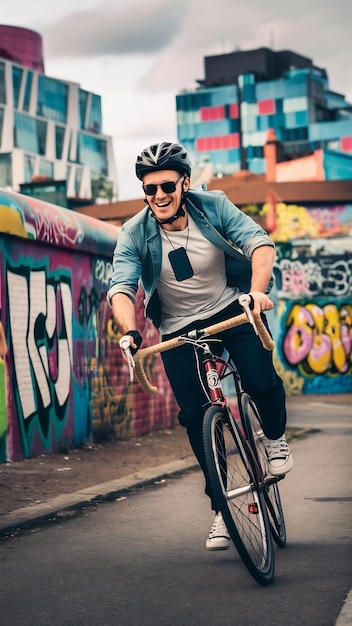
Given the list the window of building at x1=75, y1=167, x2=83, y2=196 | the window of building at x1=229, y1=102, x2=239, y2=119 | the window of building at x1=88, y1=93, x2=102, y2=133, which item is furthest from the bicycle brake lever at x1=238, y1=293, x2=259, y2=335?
the window of building at x1=88, y1=93, x2=102, y2=133

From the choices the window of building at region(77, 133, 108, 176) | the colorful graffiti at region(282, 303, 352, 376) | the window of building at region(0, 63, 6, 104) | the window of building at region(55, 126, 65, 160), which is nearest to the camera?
the colorful graffiti at region(282, 303, 352, 376)

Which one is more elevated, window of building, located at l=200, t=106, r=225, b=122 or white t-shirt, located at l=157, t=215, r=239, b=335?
window of building, located at l=200, t=106, r=225, b=122

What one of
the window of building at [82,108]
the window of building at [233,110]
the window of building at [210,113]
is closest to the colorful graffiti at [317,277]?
the window of building at [210,113]

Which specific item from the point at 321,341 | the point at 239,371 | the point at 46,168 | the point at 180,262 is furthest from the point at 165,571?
the point at 46,168

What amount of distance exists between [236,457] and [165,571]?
2.04ft

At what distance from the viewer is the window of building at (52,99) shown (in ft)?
406

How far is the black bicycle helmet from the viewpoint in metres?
5.34

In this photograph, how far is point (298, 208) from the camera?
3044 cm

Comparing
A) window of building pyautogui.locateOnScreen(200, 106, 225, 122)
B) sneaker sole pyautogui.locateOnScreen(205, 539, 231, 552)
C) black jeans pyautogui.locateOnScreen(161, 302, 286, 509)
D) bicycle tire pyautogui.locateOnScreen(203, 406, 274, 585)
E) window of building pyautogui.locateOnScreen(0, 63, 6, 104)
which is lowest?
sneaker sole pyautogui.locateOnScreen(205, 539, 231, 552)

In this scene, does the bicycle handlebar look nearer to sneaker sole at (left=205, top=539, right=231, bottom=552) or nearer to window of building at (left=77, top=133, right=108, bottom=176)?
sneaker sole at (left=205, top=539, right=231, bottom=552)

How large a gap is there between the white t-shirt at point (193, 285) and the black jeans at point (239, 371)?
50mm

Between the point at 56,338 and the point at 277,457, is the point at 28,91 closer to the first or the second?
the point at 56,338

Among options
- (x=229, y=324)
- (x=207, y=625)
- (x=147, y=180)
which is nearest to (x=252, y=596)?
(x=207, y=625)

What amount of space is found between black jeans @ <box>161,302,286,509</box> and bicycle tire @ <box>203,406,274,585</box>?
258 mm
